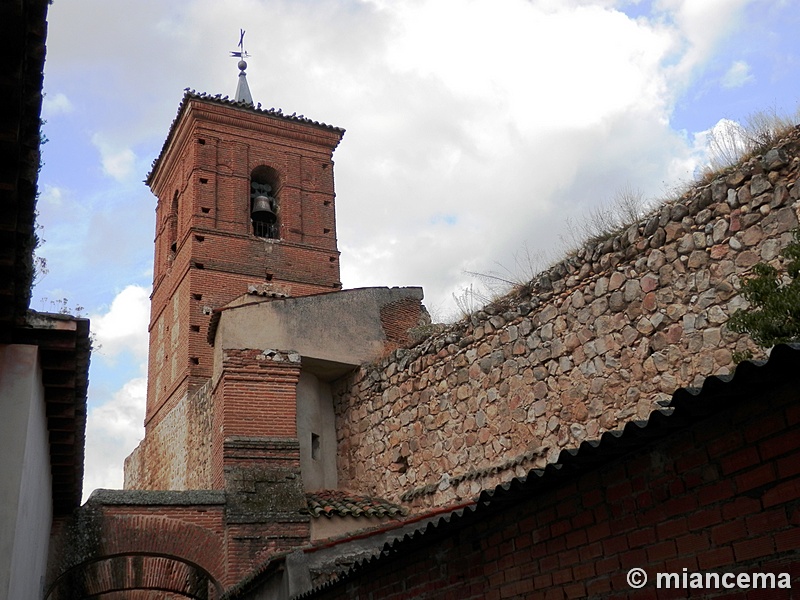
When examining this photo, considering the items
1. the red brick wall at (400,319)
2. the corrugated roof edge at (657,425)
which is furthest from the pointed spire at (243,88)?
the corrugated roof edge at (657,425)

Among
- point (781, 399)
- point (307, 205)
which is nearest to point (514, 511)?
point (781, 399)

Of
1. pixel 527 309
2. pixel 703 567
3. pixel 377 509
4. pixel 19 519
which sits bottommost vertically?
pixel 703 567

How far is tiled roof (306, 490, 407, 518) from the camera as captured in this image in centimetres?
1038

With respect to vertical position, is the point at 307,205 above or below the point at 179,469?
above

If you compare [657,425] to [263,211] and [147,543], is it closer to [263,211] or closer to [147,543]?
[147,543]

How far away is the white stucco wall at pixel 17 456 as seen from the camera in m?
5.34

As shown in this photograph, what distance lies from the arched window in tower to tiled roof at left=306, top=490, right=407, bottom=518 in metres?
10.8

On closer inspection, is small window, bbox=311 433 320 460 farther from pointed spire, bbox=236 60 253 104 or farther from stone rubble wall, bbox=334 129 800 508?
pointed spire, bbox=236 60 253 104

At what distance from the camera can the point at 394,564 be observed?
5.91 m

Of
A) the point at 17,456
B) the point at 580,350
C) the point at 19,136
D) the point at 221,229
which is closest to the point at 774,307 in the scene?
the point at 580,350

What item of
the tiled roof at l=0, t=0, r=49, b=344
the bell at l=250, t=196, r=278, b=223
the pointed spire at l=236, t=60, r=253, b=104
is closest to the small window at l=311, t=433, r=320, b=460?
the tiled roof at l=0, t=0, r=49, b=344

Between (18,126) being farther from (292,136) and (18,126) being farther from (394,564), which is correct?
(292,136)

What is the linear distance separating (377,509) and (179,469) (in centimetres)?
688

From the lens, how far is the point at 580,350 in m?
8.10
